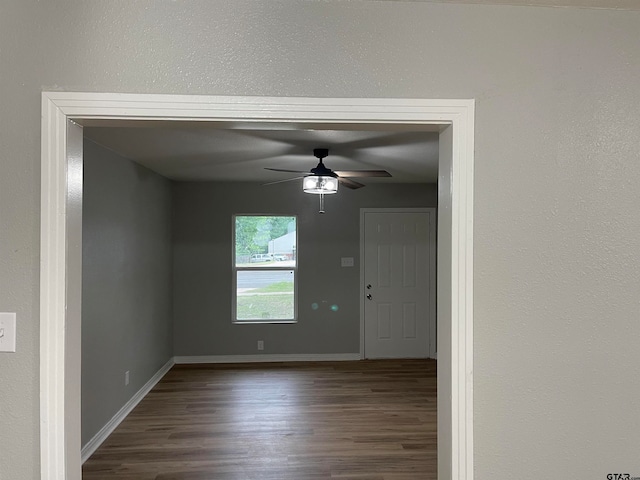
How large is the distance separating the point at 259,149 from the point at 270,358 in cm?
307

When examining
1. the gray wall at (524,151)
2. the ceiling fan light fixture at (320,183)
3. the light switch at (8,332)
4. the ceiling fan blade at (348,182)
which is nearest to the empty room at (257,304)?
the ceiling fan light fixture at (320,183)

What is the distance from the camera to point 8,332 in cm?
125

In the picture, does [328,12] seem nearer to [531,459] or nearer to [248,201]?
[531,459]

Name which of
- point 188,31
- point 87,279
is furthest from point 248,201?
point 188,31

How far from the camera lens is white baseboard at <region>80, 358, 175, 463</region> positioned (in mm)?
3045

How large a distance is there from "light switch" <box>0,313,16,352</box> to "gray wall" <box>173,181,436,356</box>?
13.7 ft

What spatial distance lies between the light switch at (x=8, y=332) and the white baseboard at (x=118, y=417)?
1410 mm

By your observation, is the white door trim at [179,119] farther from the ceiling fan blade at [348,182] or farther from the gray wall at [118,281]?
the ceiling fan blade at [348,182]

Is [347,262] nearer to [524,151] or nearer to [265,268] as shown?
[265,268]

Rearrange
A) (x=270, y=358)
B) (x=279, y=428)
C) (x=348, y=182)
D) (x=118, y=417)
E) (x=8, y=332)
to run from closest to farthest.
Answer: (x=8, y=332), (x=279, y=428), (x=118, y=417), (x=348, y=182), (x=270, y=358)

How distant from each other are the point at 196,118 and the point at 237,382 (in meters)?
3.95

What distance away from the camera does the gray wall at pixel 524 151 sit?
49.9 inches

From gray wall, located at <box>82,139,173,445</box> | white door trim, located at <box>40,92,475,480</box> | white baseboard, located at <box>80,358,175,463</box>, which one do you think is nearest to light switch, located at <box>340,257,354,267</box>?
gray wall, located at <box>82,139,173,445</box>

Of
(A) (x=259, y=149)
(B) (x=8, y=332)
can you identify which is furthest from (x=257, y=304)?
(B) (x=8, y=332)
